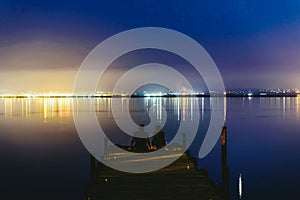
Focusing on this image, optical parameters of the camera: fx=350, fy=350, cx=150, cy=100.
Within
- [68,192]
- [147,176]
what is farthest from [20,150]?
[147,176]

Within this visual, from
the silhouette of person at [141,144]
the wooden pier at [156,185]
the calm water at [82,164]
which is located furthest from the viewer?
the calm water at [82,164]

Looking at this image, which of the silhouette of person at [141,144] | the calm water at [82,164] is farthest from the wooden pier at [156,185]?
the calm water at [82,164]

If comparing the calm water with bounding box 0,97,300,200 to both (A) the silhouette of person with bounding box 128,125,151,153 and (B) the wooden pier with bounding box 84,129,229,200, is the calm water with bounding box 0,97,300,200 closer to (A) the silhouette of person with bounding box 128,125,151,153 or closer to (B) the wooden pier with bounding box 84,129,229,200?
(A) the silhouette of person with bounding box 128,125,151,153

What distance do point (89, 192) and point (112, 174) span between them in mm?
2264

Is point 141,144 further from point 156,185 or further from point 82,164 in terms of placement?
point 82,164

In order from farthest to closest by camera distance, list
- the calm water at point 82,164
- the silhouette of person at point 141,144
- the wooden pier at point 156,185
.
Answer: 1. the calm water at point 82,164
2. the silhouette of person at point 141,144
3. the wooden pier at point 156,185

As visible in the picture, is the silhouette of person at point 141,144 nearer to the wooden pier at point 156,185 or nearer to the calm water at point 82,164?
the wooden pier at point 156,185

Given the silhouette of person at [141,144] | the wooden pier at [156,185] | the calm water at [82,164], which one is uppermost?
the silhouette of person at [141,144]

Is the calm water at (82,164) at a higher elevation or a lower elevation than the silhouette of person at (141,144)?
lower

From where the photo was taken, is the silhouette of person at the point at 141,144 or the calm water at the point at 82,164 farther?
the calm water at the point at 82,164

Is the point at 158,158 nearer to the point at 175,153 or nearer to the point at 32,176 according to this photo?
the point at 175,153

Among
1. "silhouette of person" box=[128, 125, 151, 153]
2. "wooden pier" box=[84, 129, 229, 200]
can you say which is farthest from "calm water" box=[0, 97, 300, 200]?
"wooden pier" box=[84, 129, 229, 200]

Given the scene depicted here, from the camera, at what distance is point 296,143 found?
35.1 meters

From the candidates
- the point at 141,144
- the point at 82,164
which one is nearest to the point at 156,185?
the point at 141,144
